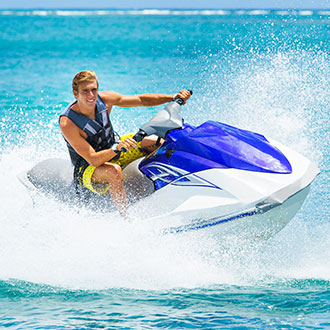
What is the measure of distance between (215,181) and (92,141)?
867 millimetres

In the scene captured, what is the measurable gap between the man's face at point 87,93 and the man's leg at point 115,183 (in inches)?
16.6

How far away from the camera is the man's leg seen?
358 cm

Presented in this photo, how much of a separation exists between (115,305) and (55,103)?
7.58 metres

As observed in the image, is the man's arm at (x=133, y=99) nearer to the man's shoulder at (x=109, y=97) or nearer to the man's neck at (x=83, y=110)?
the man's shoulder at (x=109, y=97)

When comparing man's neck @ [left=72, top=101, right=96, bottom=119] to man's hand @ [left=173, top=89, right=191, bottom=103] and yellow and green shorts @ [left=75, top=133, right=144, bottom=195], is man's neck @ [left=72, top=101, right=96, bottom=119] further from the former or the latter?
man's hand @ [left=173, top=89, right=191, bottom=103]

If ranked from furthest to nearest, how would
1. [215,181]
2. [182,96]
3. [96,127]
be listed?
[182,96] < [96,127] < [215,181]

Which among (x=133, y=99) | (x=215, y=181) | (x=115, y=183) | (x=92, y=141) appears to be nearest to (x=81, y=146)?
(x=92, y=141)

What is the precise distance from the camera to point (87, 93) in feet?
11.6

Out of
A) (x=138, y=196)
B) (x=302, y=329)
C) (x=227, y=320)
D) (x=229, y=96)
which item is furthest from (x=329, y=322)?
(x=229, y=96)

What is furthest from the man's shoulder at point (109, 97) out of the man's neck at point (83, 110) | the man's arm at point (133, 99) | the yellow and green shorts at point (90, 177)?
the yellow and green shorts at point (90, 177)

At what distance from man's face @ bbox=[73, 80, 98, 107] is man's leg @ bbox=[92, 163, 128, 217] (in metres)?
0.42

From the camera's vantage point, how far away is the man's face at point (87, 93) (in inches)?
139

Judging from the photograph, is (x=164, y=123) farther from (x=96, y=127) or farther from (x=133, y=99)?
(x=133, y=99)

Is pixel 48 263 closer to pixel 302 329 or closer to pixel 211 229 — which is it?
pixel 211 229
